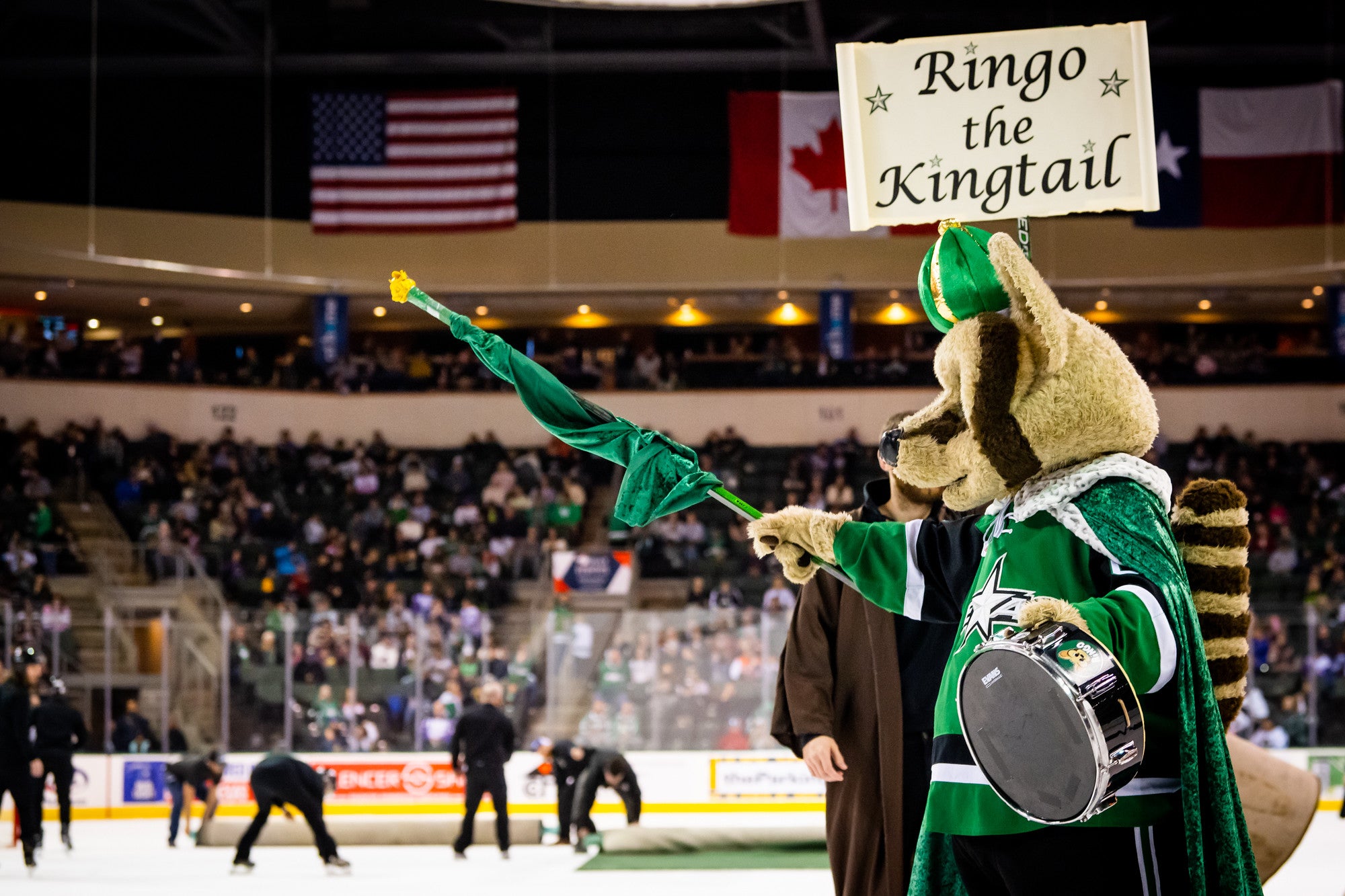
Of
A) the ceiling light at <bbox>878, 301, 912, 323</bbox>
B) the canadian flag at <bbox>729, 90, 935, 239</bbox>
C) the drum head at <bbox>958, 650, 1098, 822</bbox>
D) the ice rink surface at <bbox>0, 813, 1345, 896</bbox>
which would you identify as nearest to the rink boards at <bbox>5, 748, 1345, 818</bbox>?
the ice rink surface at <bbox>0, 813, 1345, 896</bbox>

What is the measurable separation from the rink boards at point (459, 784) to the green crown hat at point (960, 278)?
923 cm

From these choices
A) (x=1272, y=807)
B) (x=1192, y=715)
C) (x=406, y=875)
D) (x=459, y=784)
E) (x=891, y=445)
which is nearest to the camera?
(x=1192, y=715)

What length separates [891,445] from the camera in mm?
2678

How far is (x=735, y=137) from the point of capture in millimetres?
16219

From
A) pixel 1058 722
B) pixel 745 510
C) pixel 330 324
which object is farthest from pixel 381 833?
pixel 330 324

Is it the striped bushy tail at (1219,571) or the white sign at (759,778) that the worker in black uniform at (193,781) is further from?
the striped bushy tail at (1219,571)

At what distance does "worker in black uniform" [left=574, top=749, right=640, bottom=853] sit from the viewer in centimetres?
1031

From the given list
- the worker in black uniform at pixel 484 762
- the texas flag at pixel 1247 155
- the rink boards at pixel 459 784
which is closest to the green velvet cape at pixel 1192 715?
the worker in black uniform at pixel 484 762

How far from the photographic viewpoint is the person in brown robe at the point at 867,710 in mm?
3455

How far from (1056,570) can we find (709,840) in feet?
25.2

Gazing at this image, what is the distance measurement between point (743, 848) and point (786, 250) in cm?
1293

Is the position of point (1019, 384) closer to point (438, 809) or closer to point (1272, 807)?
point (1272, 807)

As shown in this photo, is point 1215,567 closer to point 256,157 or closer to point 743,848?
point 743,848

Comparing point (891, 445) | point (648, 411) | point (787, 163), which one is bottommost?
point (891, 445)
